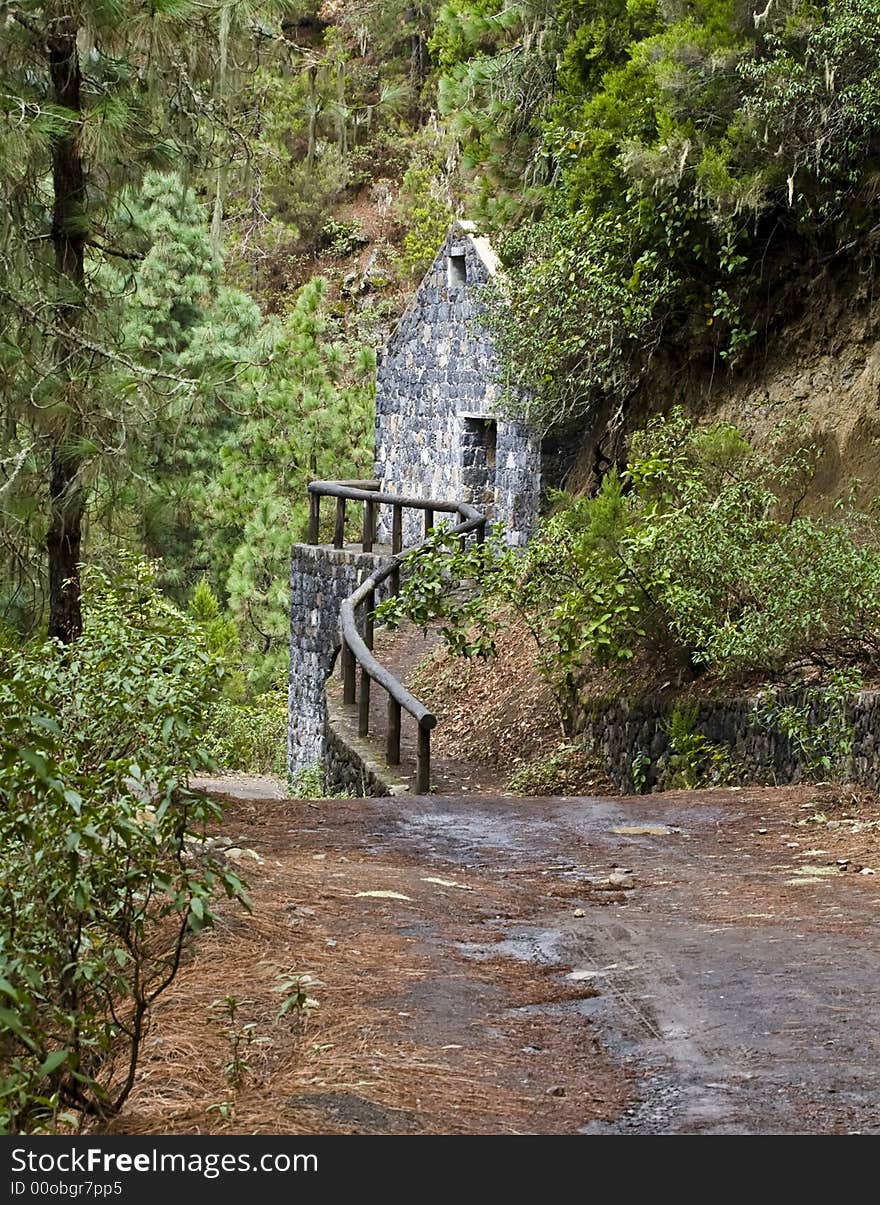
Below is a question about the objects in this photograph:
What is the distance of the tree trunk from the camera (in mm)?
8523

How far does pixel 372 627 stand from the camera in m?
14.3

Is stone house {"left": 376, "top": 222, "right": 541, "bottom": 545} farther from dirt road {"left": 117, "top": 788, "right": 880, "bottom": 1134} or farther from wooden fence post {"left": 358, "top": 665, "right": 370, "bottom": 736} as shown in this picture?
dirt road {"left": 117, "top": 788, "right": 880, "bottom": 1134}

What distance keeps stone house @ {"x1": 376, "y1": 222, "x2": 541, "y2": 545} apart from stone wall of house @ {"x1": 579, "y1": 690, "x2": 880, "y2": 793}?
20.1 ft

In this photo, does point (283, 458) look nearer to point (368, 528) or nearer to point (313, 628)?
point (313, 628)

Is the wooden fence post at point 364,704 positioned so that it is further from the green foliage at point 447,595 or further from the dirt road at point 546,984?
the dirt road at point 546,984

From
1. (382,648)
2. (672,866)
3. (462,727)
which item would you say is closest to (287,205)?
(382,648)

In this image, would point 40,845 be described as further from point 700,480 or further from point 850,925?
point 700,480

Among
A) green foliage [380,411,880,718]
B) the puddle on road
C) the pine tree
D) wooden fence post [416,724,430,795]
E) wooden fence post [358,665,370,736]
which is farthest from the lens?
wooden fence post [358,665,370,736]

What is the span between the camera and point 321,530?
24484mm

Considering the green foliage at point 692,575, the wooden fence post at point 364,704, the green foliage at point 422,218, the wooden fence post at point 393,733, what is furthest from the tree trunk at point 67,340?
the green foliage at point 422,218

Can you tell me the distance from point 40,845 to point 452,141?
92.3 ft

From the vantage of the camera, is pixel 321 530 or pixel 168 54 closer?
pixel 168 54

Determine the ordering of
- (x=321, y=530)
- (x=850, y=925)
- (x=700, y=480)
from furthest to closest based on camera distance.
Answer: (x=321, y=530)
(x=700, y=480)
(x=850, y=925)

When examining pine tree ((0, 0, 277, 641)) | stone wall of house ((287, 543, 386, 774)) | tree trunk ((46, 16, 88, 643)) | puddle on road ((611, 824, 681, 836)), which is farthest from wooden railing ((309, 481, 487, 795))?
pine tree ((0, 0, 277, 641))
